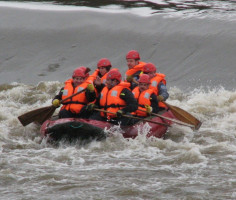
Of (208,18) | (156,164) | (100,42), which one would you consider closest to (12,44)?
(100,42)

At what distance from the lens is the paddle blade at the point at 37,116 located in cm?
A: 1124

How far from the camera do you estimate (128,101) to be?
415 inches

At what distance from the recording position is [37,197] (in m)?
7.98

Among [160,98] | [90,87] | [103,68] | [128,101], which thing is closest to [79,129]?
[90,87]

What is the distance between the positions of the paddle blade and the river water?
30 cm

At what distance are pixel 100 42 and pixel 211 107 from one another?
6924 millimetres

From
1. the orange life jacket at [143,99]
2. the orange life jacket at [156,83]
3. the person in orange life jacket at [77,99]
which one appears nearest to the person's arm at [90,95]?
the person in orange life jacket at [77,99]

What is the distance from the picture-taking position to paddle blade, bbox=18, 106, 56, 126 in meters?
11.2

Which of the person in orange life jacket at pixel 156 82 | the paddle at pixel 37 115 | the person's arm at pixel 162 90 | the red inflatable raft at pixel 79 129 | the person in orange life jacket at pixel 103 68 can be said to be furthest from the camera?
the person in orange life jacket at pixel 103 68

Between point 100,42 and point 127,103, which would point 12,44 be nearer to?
point 100,42

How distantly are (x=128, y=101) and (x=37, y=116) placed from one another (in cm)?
200

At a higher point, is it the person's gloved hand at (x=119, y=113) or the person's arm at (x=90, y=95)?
the person's arm at (x=90, y=95)

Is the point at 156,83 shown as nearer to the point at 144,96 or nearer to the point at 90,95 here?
the point at 144,96

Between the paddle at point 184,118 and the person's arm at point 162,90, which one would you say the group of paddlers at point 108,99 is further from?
the paddle at point 184,118
